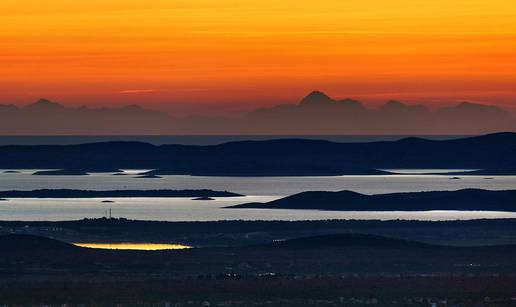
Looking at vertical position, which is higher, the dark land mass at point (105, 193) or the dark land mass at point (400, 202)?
the dark land mass at point (105, 193)

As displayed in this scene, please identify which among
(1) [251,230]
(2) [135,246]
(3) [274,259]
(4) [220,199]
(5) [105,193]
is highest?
(5) [105,193]

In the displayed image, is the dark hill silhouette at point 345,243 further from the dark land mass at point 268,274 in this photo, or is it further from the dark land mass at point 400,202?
the dark land mass at point 400,202

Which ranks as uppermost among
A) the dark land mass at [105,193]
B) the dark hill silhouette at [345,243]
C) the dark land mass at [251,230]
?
the dark land mass at [105,193]

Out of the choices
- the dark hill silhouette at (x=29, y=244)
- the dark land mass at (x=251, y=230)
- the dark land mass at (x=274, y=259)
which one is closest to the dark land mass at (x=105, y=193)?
the dark land mass at (x=251, y=230)

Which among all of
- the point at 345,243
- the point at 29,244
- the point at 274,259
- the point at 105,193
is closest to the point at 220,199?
the point at 105,193

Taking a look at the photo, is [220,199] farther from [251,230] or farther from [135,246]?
[135,246]

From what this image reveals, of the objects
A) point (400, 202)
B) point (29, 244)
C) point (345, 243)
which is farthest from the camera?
point (400, 202)

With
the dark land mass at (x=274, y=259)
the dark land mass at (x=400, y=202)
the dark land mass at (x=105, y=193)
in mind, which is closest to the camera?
the dark land mass at (x=274, y=259)
